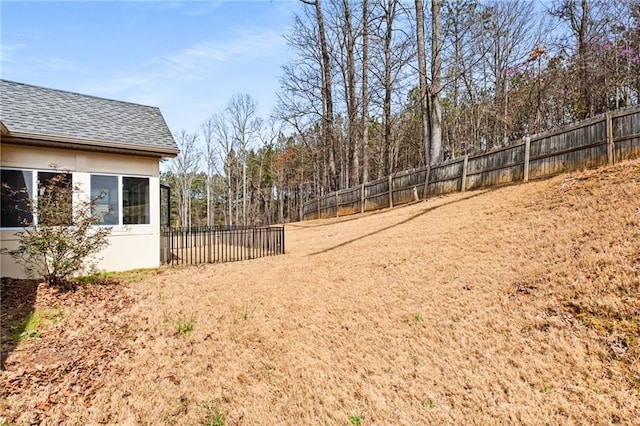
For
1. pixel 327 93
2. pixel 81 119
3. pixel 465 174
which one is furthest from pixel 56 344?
pixel 327 93

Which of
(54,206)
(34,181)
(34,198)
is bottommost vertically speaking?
(54,206)

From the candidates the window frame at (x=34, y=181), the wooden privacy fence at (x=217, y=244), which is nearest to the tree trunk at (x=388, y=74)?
the wooden privacy fence at (x=217, y=244)

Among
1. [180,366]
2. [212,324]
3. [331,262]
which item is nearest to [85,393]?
[180,366]

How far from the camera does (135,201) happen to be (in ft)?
29.8

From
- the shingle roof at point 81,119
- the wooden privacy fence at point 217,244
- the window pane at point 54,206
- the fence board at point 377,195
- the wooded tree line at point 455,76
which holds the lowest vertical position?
the wooden privacy fence at point 217,244

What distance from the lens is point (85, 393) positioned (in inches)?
134

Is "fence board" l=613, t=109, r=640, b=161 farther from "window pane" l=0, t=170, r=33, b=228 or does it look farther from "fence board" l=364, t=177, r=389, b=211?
"window pane" l=0, t=170, r=33, b=228

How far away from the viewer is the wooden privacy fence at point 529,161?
775 centimetres

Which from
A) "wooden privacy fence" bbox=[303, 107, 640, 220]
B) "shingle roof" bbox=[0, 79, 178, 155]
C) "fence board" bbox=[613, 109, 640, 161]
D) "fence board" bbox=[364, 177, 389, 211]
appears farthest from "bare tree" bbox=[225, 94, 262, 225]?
"fence board" bbox=[613, 109, 640, 161]

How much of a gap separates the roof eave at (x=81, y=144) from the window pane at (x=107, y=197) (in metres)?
0.76

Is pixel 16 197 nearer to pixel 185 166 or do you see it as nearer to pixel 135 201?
pixel 135 201

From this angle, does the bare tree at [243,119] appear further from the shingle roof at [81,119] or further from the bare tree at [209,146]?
the shingle roof at [81,119]

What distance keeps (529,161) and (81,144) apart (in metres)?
12.1

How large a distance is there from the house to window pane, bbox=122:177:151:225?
23mm
